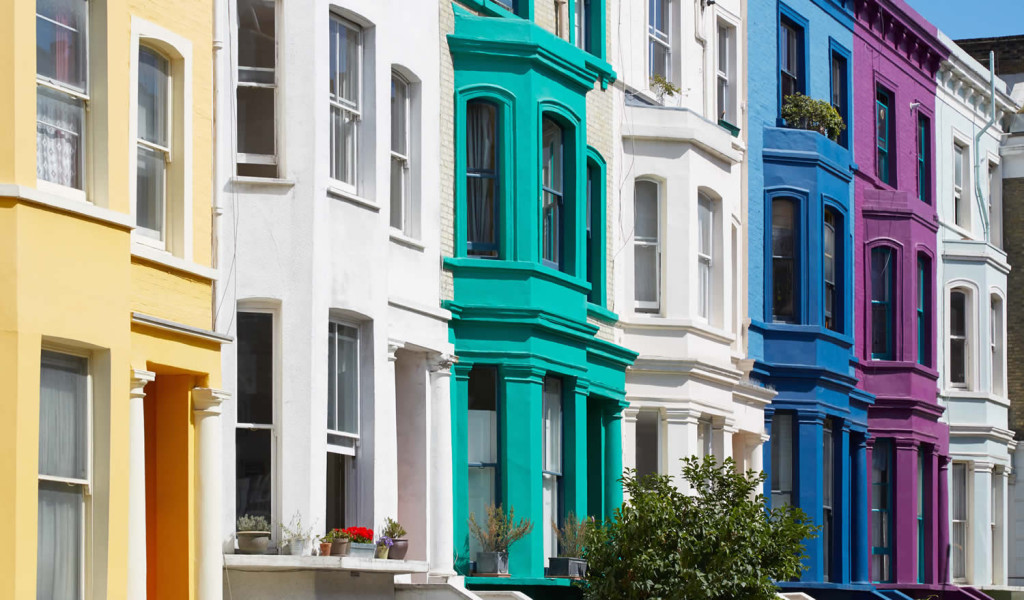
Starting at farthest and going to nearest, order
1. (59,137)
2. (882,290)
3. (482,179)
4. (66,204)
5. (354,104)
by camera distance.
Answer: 1. (882,290)
2. (482,179)
3. (354,104)
4. (59,137)
5. (66,204)

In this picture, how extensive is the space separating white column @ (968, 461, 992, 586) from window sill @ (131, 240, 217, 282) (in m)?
23.3

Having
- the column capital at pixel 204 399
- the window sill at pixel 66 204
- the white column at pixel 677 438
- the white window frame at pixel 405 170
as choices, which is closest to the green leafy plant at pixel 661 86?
the white column at pixel 677 438

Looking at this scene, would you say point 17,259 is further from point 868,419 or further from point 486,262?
point 868,419

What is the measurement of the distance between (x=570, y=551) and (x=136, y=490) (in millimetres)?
8566

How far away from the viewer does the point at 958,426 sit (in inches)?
1548

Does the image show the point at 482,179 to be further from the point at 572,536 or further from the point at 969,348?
the point at 969,348

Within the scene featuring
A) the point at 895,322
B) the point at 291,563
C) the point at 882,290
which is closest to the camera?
the point at 291,563

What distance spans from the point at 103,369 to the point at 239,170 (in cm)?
489

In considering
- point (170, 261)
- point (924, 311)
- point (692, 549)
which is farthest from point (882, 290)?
point (170, 261)

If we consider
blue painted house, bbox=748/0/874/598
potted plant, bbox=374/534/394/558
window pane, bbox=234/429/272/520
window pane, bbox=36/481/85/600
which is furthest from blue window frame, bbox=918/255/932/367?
window pane, bbox=36/481/85/600

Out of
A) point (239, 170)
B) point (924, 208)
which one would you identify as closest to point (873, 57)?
point (924, 208)

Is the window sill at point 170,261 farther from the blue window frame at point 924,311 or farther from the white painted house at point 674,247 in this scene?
the blue window frame at point 924,311

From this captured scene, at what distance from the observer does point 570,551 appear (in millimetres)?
25438

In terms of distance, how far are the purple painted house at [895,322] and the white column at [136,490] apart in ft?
62.7
